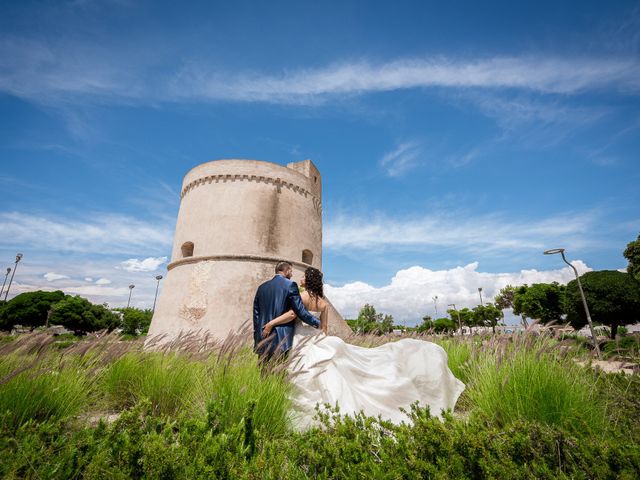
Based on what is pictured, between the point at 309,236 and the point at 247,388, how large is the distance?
11.8m

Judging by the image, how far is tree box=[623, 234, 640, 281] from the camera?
2439cm

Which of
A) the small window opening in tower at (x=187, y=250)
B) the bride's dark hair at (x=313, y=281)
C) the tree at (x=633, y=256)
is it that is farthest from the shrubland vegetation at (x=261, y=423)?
the tree at (x=633, y=256)

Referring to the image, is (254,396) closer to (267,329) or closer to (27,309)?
(267,329)

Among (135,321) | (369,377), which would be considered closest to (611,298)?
(369,377)

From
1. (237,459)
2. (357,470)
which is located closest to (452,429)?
(357,470)

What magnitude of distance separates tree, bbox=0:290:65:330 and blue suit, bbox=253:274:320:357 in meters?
39.3

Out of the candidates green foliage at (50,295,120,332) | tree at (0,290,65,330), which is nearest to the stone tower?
green foliage at (50,295,120,332)

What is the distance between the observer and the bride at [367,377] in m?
3.26

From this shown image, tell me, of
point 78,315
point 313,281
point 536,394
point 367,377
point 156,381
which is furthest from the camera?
point 78,315

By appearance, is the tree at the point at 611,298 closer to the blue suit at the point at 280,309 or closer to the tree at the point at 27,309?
the blue suit at the point at 280,309

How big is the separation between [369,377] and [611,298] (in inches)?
919

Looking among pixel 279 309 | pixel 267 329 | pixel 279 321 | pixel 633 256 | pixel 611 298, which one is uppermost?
pixel 633 256

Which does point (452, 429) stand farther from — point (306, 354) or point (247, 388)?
point (306, 354)

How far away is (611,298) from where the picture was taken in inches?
749
